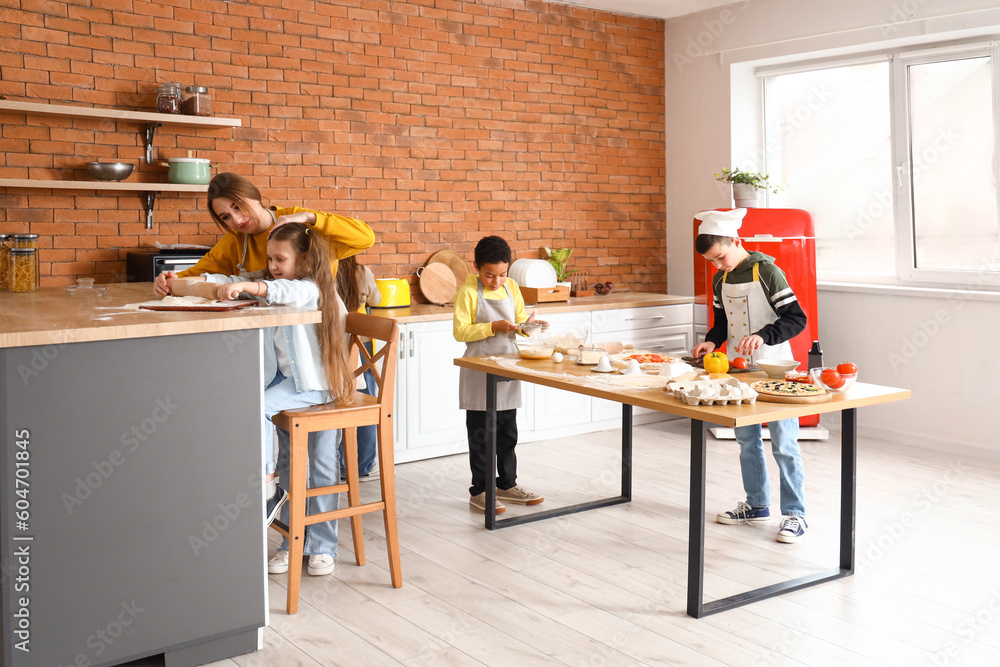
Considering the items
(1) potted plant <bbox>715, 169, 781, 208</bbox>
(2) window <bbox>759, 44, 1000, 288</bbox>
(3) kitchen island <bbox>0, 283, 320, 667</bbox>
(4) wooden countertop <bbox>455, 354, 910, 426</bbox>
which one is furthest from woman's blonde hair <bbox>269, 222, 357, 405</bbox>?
(2) window <bbox>759, 44, 1000, 288</bbox>

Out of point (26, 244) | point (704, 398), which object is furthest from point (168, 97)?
point (704, 398)

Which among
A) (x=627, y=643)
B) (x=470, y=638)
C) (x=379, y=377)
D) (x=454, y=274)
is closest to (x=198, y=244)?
(x=454, y=274)

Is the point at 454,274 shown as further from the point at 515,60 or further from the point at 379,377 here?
the point at 379,377

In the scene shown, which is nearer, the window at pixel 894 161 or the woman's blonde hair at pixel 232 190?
the woman's blonde hair at pixel 232 190

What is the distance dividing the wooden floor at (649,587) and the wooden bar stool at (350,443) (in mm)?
202

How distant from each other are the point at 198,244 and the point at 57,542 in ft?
8.54

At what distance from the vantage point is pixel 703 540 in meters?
2.90

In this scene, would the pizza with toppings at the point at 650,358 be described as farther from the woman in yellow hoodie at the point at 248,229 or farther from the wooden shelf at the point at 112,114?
the wooden shelf at the point at 112,114

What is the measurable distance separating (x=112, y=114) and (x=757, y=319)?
121 inches

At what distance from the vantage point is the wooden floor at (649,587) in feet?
8.75

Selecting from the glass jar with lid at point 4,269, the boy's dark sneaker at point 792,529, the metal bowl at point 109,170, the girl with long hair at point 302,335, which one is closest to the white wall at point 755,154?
the boy's dark sneaker at point 792,529

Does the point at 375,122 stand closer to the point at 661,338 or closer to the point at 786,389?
the point at 661,338

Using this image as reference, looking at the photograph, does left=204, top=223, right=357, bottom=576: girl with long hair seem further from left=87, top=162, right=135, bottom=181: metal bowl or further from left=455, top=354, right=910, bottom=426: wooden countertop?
left=87, top=162, right=135, bottom=181: metal bowl

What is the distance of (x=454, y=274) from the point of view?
217 inches
